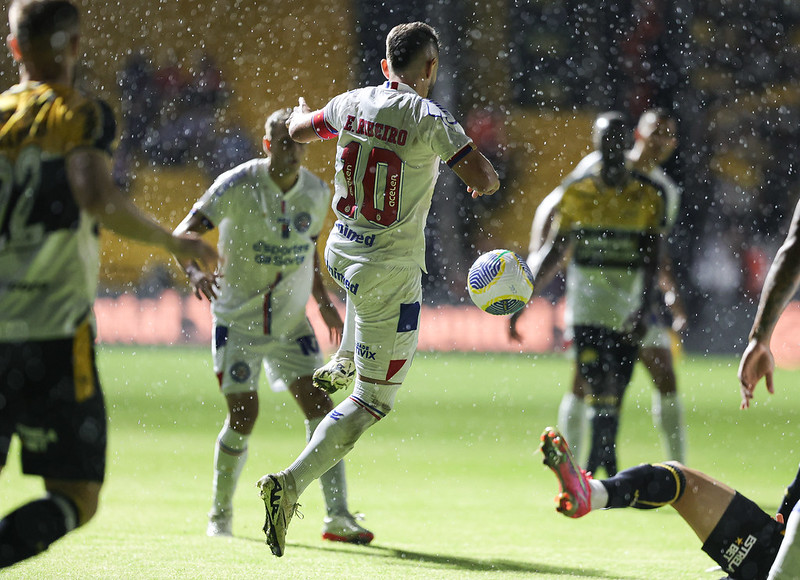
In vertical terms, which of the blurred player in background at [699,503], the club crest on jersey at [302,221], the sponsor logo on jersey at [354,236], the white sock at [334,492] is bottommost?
the white sock at [334,492]

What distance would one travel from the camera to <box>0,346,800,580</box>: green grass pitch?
4.82 m

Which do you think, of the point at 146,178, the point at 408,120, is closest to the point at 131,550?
the point at 408,120

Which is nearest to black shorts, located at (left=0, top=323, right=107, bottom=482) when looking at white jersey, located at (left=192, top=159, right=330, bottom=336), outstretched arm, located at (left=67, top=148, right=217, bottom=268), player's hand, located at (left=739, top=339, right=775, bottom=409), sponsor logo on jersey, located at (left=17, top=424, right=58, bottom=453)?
sponsor logo on jersey, located at (left=17, top=424, right=58, bottom=453)

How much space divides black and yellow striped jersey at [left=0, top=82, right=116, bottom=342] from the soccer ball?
2123mm

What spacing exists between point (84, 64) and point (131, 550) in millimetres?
16187

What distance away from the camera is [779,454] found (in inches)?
351

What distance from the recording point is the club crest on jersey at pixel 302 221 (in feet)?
18.9

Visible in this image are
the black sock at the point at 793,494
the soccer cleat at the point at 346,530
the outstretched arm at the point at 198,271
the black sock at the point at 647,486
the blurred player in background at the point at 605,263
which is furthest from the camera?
the blurred player in background at the point at 605,263

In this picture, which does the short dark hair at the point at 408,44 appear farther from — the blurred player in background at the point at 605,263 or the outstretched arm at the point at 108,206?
the blurred player in background at the point at 605,263

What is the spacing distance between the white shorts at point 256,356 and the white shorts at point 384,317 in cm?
107

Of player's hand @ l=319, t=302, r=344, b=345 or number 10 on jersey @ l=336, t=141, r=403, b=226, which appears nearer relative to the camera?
number 10 on jersey @ l=336, t=141, r=403, b=226

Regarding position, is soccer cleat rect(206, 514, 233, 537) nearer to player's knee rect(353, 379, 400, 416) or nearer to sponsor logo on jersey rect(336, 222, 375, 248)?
player's knee rect(353, 379, 400, 416)

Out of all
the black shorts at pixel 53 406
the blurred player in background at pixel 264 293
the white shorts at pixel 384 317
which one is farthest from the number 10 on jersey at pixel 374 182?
the black shorts at pixel 53 406

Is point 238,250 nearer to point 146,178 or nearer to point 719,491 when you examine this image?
point 719,491
